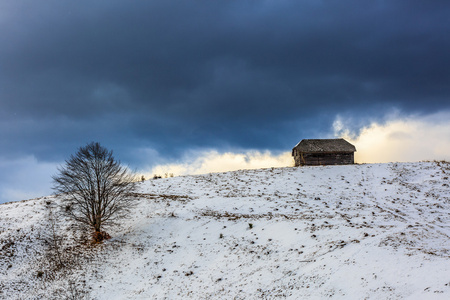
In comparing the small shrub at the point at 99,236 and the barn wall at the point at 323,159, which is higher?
the barn wall at the point at 323,159

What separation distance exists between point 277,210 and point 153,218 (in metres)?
13.5

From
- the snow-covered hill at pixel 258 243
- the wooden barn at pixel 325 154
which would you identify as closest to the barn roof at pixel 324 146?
the wooden barn at pixel 325 154

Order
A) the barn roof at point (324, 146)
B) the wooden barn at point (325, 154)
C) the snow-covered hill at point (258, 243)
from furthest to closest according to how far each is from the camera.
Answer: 1. the barn roof at point (324, 146)
2. the wooden barn at point (325, 154)
3. the snow-covered hill at point (258, 243)

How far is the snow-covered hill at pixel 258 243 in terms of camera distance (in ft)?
49.2

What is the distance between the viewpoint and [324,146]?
53531 millimetres

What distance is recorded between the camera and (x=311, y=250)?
18.8 m

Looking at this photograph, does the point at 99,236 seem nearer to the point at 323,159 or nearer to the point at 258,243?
the point at 258,243

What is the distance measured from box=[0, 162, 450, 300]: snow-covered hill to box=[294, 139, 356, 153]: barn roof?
37.7 feet

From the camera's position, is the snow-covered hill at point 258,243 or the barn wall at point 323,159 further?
the barn wall at point 323,159

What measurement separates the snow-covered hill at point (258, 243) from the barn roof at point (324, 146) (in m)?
11.5

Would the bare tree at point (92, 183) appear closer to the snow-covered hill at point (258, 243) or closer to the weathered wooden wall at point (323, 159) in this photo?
the snow-covered hill at point (258, 243)

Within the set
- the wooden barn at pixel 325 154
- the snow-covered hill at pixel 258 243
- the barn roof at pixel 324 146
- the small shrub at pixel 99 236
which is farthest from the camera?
the barn roof at pixel 324 146

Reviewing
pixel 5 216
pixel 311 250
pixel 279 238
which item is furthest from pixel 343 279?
pixel 5 216

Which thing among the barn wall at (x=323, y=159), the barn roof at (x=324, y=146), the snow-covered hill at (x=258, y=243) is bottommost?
the snow-covered hill at (x=258, y=243)
